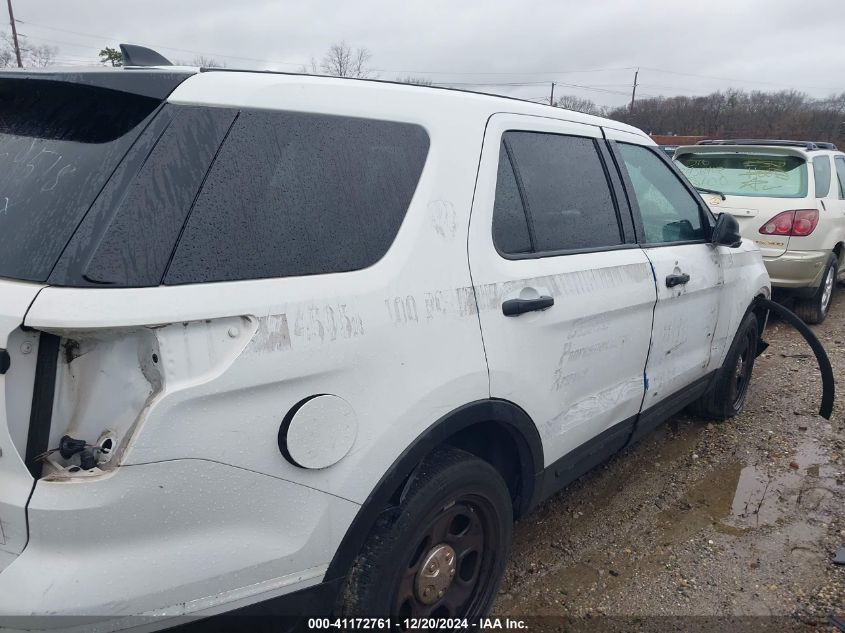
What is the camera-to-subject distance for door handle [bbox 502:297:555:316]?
2.09 meters

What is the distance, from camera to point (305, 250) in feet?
5.30

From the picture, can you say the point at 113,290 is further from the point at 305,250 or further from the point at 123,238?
the point at 305,250

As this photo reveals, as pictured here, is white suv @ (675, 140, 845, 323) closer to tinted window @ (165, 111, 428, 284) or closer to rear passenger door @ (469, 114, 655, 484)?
rear passenger door @ (469, 114, 655, 484)

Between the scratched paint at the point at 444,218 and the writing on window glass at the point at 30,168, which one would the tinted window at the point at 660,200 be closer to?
the scratched paint at the point at 444,218

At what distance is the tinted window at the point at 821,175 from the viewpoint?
632 cm

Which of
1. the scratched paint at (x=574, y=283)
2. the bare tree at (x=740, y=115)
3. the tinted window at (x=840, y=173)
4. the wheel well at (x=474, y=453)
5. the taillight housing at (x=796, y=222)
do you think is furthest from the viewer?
the bare tree at (x=740, y=115)

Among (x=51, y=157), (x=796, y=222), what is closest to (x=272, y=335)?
(x=51, y=157)

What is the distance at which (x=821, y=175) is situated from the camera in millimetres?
6508

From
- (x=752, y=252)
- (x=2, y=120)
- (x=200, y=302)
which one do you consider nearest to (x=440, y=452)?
(x=200, y=302)

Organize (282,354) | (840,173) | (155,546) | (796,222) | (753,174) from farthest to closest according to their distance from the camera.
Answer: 1. (840,173)
2. (753,174)
3. (796,222)
4. (282,354)
5. (155,546)

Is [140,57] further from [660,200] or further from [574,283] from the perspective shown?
[660,200]

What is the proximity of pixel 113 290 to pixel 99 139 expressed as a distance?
420 mm

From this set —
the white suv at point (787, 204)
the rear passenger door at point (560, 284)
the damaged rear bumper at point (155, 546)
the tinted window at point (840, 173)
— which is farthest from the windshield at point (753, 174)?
the damaged rear bumper at point (155, 546)

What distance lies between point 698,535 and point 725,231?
63.6 inches
